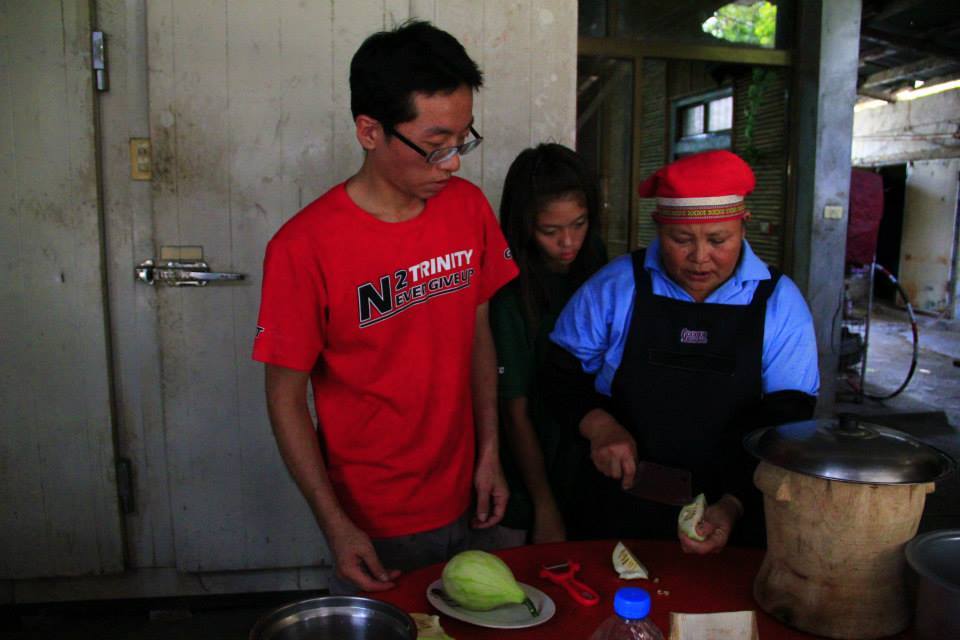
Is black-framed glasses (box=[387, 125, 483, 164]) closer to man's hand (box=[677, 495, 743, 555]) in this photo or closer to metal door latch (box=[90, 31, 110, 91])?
man's hand (box=[677, 495, 743, 555])

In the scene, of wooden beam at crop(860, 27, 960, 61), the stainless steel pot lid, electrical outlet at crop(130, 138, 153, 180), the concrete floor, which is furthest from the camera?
wooden beam at crop(860, 27, 960, 61)

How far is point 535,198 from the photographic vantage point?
7.51 feet

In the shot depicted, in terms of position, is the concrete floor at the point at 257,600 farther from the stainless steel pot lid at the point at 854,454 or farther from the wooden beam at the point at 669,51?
the wooden beam at the point at 669,51

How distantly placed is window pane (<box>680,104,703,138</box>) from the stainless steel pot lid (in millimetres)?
5262

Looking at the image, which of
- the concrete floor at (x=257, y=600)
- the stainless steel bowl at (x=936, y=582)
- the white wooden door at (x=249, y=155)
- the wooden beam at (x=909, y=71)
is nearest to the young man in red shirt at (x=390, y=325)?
the stainless steel bowl at (x=936, y=582)

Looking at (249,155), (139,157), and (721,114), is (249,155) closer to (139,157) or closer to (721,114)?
(139,157)

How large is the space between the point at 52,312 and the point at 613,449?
248 centimetres

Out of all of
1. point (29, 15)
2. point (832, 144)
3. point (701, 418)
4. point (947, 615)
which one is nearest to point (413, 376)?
point (701, 418)

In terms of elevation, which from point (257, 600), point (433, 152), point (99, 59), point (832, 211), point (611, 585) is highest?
point (99, 59)

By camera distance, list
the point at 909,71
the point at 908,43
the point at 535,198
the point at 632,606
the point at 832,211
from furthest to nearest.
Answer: the point at 909,71 < the point at 908,43 < the point at 832,211 < the point at 535,198 < the point at 632,606

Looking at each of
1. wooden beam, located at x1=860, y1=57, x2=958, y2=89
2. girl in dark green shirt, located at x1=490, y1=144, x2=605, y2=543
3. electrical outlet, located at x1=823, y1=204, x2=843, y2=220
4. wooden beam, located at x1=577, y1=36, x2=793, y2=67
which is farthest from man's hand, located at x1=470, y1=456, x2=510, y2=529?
wooden beam, located at x1=860, y1=57, x2=958, y2=89

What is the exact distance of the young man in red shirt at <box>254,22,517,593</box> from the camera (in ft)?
5.63

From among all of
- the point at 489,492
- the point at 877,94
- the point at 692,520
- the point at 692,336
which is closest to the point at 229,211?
the point at 489,492

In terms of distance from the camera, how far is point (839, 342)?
6047 millimetres
